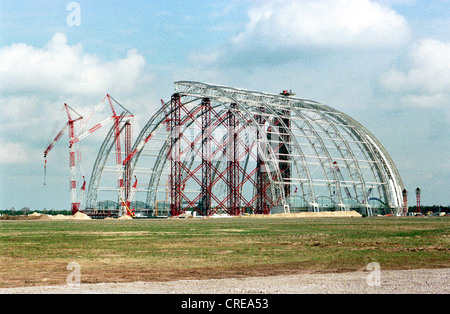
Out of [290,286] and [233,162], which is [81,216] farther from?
[290,286]

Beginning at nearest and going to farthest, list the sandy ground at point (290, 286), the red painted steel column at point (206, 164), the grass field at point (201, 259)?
the sandy ground at point (290, 286), the grass field at point (201, 259), the red painted steel column at point (206, 164)

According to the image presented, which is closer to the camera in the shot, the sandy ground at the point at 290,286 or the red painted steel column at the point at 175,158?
the sandy ground at the point at 290,286

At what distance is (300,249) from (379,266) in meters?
9.32

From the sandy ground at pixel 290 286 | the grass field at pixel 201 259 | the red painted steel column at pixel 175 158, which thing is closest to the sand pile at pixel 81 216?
the red painted steel column at pixel 175 158

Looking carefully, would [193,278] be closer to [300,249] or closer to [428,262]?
[428,262]

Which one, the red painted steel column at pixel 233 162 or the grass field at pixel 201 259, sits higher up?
the red painted steel column at pixel 233 162

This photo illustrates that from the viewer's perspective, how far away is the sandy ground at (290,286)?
16.1 metres

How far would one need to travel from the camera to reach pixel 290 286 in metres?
17.1

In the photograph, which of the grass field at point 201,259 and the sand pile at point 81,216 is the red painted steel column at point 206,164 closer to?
the sand pile at point 81,216

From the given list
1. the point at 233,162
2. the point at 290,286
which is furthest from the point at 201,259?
the point at 233,162

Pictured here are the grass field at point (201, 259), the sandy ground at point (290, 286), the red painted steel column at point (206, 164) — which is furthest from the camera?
the red painted steel column at point (206, 164)

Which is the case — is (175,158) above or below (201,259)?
above

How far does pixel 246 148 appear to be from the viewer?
113 meters

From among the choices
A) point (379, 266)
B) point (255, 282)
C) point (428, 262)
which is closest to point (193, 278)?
point (255, 282)
